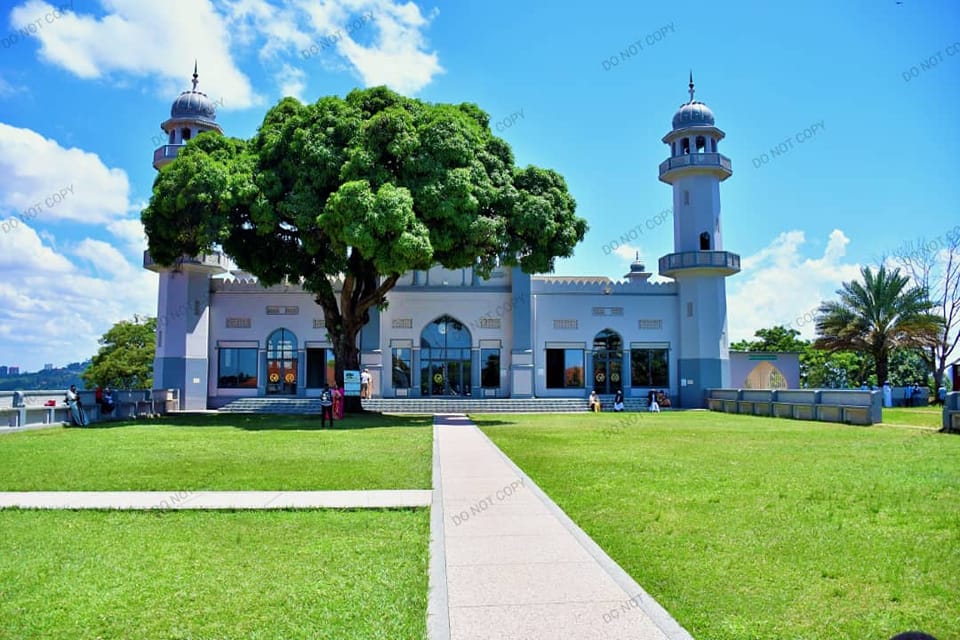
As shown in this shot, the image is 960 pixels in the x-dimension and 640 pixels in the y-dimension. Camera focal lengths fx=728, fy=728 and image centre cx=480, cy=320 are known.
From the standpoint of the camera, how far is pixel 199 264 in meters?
34.7

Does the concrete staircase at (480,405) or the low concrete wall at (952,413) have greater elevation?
the low concrete wall at (952,413)

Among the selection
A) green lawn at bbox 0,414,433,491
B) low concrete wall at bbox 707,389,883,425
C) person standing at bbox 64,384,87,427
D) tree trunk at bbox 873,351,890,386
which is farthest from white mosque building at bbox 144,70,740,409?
green lawn at bbox 0,414,433,491

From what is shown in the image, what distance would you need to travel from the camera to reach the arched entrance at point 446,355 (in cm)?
3716

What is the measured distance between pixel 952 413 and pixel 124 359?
55.4 meters

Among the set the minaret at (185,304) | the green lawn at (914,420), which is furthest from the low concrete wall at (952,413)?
the minaret at (185,304)

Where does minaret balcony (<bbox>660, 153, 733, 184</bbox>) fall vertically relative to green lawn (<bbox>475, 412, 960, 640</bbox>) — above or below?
above

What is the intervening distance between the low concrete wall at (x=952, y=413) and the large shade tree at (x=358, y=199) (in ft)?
41.0

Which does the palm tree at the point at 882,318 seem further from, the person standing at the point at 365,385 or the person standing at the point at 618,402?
the person standing at the point at 365,385

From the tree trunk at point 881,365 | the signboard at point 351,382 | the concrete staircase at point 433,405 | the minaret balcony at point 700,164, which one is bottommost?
the concrete staircase at point 433,405

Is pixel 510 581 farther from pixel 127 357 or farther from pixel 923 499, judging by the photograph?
pixel 127 357

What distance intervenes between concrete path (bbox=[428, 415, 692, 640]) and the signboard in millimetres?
17005

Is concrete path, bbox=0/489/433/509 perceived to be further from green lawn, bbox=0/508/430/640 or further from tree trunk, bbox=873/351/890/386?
tree trunk, bbox=873/351/890/386

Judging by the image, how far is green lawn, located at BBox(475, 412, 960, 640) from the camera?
5.11 meters

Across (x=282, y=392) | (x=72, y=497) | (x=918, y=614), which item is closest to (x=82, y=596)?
(x=72, y=497)
